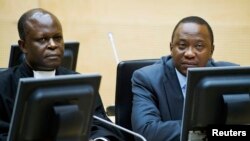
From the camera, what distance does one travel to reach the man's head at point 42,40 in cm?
222

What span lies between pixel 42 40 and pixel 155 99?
0.57 meters

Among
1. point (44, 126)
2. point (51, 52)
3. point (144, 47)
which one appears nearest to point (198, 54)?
point (51, 52)

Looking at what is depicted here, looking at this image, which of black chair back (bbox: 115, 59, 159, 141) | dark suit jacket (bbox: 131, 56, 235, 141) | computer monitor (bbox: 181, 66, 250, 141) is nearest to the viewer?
computer monitor (bbox: 181, 66, 250, 141)

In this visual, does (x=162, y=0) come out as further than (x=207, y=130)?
Yes

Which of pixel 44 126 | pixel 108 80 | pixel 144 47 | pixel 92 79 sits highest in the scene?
pixel 92 79

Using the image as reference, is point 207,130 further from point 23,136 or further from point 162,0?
point 162,0

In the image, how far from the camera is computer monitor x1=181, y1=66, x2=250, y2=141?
163 centimetres

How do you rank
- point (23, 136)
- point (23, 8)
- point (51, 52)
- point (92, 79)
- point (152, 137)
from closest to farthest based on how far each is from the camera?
point (23, 136) < point (92, 79) < point (152, 137) < point (51, 52) < point (23, 8)

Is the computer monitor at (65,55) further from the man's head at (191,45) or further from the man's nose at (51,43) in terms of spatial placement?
the man's head at (191,45)

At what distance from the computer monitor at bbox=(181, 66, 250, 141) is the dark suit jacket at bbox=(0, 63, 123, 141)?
1.81ft

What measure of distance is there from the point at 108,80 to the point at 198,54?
2307 mm

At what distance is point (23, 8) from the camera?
14.1 feet

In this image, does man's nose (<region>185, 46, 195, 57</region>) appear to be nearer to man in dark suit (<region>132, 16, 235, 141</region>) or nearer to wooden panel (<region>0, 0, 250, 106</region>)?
man in dark suit (<region>132, 16, 235, 141</region>)

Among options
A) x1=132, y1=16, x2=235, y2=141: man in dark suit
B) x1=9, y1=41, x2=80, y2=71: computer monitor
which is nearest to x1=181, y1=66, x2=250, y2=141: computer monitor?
x1=132, y1=16, x2=235, y2=141: man in dark suit
